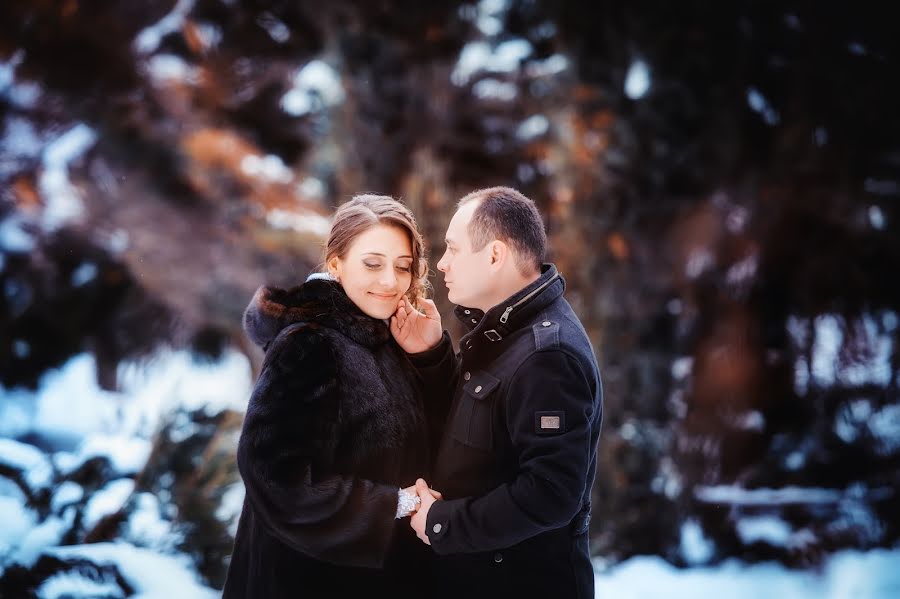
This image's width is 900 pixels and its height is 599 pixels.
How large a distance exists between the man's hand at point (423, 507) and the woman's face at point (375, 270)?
444 millimetres

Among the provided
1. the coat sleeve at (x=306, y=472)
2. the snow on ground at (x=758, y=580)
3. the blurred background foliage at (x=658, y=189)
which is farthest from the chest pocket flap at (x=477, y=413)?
the snow on ground at (x=758, y=580)

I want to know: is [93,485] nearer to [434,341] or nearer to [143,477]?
[143,477]

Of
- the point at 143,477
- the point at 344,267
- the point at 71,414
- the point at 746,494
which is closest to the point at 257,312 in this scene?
the point at 344,267

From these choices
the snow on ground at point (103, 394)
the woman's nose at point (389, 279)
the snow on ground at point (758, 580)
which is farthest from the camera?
the snow on ground at point (103, 394)

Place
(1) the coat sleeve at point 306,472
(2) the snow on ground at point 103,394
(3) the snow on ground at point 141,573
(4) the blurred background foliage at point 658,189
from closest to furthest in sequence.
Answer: (1) the coat sleeve at point 306,472 → (3) the snow on ground at point 141,573 → (4) the blurred background foliage at point 658,189 → (2) the snow on ground at point 103,394

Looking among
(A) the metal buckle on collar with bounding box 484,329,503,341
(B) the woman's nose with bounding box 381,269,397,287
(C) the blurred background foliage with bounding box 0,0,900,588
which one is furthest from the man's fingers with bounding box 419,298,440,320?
(C) the blurred background foliage with bounding box 0,0,900,588

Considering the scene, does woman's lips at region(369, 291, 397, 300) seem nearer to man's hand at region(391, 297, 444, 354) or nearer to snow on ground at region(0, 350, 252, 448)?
man's hand at region(391, 297, 444, 354)

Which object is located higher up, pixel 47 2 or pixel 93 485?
pixel 47 2

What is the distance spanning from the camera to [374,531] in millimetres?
1559

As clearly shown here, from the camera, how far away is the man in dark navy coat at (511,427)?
1416mm

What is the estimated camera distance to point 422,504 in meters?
1.57

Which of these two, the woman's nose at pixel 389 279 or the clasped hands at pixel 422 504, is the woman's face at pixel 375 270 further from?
the clasped hands at pixel 422 504

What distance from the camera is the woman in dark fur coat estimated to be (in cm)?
153

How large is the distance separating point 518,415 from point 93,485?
255 cm
